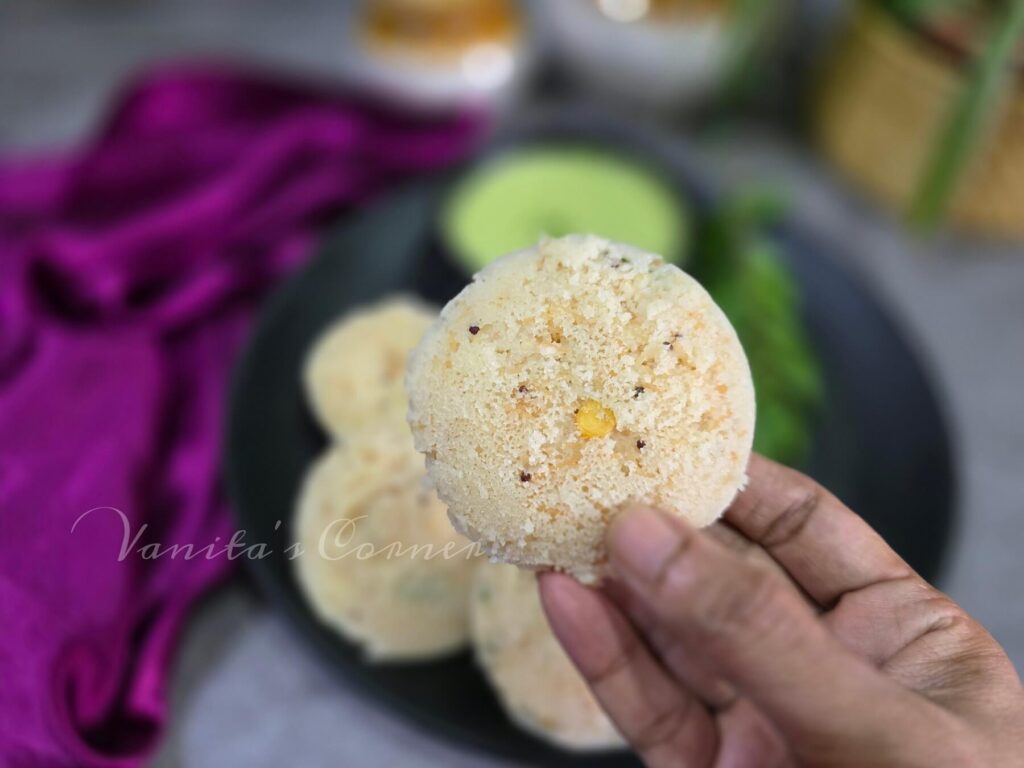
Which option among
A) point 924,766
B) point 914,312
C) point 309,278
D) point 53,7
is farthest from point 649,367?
point 53,7

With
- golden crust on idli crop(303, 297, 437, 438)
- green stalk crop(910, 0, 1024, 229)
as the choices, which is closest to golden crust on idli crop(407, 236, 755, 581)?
golden crust on idli crop(303, 297, 437, 438)

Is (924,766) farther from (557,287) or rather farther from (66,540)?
(66,540)

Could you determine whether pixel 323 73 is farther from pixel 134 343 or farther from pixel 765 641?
pixel 765 641

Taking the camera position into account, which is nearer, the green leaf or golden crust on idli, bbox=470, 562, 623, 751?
golden crust on idli, bbox=470, 562, 623, 751

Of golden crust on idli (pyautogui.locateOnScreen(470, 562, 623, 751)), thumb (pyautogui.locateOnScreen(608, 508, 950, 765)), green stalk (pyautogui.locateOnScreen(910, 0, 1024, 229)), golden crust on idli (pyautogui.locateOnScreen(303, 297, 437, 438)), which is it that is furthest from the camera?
green stalk (pyautogui.locateOnScreen(910, 0, 1024, 229))

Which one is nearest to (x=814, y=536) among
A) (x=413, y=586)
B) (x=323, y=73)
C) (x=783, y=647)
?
(x=783, y=647)

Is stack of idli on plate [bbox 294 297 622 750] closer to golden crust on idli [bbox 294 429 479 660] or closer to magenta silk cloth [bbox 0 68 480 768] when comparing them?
golden crust on idli [bbox 294 429 479 660]

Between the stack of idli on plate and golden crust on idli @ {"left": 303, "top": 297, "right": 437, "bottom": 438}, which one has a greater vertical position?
golden crust on idli @ {"left": 303, "top": 297, "right": 437, "bottom": 438}
